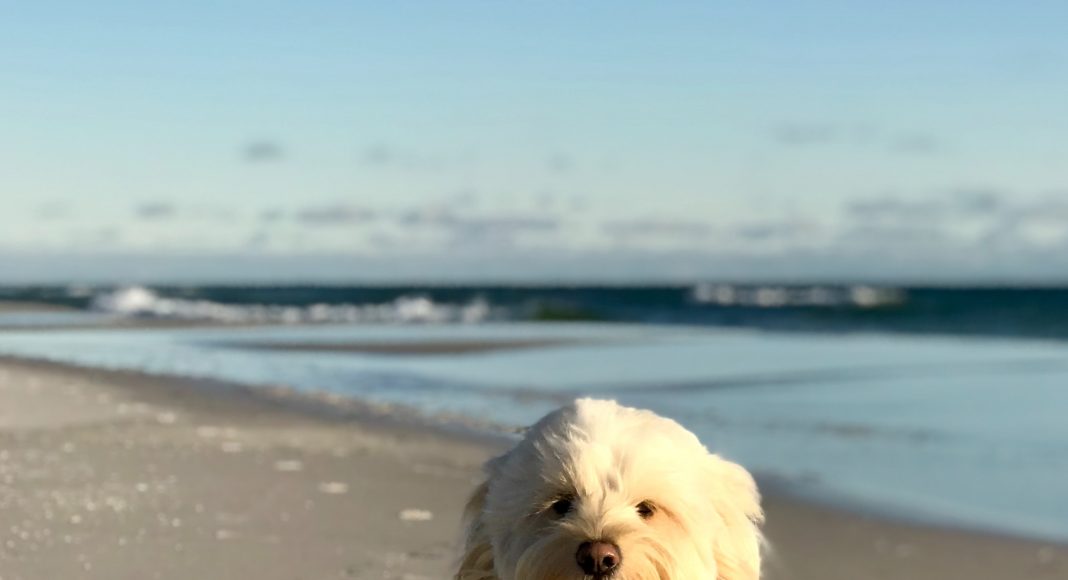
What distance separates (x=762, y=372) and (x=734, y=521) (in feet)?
51.7

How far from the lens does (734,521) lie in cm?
418

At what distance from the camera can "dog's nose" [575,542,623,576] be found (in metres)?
3.68

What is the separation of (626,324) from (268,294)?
24433 millimetres

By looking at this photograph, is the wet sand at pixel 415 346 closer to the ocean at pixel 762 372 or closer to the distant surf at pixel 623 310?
the ocean at pixel 762 372

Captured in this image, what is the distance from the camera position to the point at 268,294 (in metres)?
59.6

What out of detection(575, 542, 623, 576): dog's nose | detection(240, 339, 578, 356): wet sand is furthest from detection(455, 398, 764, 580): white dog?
detection(240, 339, 578, 356): wet sand

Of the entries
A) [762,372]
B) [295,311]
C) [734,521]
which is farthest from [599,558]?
[295,311]

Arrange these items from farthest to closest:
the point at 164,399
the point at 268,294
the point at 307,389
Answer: the point at 268,294 < the point at 307,389 < the point at 164,399

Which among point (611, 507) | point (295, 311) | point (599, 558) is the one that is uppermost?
point (611, 507)

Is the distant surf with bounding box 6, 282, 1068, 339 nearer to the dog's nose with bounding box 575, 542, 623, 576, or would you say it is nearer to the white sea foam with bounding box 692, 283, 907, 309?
the white sea foam with bounding box 692, 283, 907, 309

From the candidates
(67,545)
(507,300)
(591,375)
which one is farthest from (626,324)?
(67,545)

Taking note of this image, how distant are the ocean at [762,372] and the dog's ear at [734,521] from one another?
179 inches

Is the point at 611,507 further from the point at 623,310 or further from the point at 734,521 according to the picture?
the point at 623,310

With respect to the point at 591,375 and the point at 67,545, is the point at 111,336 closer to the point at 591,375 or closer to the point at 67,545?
the point at 591,375
